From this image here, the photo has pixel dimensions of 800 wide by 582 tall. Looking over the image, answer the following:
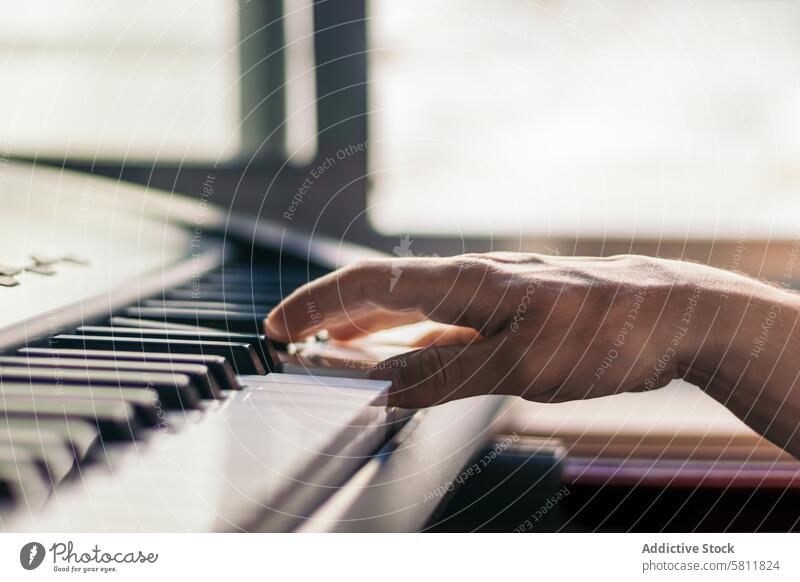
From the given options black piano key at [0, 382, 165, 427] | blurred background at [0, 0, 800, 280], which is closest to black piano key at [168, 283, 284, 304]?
black piano key at [0, 382, 165, 427]

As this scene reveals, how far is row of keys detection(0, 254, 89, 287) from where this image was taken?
0.63 metres

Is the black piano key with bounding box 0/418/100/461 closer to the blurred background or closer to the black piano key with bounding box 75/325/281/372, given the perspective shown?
the black piano key with bounding box 75/325/281/372

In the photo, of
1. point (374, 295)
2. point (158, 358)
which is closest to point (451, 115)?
point (374, 295)

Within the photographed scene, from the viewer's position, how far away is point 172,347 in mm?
567

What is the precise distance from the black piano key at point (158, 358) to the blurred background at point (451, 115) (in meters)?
0.73

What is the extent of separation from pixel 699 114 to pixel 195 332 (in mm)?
1064

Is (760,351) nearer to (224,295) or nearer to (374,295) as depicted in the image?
(374,295)

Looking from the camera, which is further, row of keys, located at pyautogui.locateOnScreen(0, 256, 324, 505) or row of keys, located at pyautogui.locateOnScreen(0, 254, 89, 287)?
row of keys, located at pyautogui.locateOnScreen(0, 254, 89, 287)

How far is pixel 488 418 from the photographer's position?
0.61 meters

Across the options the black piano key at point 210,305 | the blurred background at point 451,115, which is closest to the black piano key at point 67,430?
the black piano key at point 210,305

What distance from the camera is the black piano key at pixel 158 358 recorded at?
0.53 m

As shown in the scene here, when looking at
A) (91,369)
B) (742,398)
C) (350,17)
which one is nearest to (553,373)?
(742,398)

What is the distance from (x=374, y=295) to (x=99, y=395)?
0.22 m
